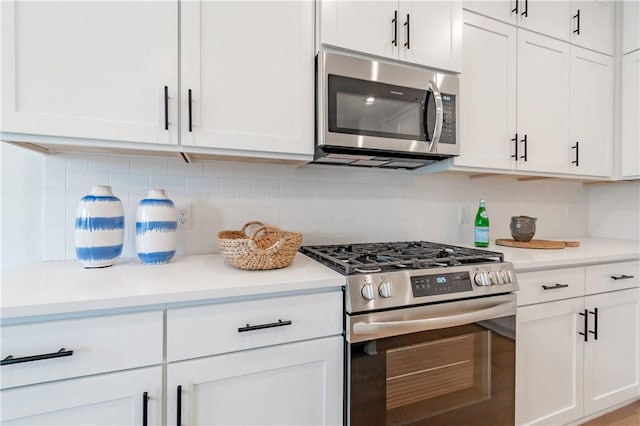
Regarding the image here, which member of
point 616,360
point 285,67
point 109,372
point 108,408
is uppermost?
point 285,67

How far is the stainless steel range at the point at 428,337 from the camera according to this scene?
108 centimetres

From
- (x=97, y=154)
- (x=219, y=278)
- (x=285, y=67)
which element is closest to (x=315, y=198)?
(x=285, y=67)

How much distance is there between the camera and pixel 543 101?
6.37ft

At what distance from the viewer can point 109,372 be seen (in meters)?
0.85

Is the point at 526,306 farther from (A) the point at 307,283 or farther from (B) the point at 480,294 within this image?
(A) the point at 307,283

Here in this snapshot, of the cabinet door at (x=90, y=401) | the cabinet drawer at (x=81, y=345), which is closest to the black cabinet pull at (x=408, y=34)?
the cabinet drawer at (x=81, y=345)

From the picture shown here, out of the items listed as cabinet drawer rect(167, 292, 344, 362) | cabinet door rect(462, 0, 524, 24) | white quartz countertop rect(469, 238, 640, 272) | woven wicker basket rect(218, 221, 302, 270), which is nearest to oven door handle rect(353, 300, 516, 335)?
cabinet drawer rect(167, 292, 344, 362)

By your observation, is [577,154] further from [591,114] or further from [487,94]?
[487,94]

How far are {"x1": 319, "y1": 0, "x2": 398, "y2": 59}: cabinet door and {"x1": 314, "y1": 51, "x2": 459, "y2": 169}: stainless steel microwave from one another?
0.06 metres

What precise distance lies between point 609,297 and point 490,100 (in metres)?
1.28

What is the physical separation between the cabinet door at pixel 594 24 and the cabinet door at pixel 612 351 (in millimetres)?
1641

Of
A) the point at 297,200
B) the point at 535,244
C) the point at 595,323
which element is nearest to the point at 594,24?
the point at 535,244

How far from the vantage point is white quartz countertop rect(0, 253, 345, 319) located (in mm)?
806

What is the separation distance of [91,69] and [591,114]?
2.88 m
